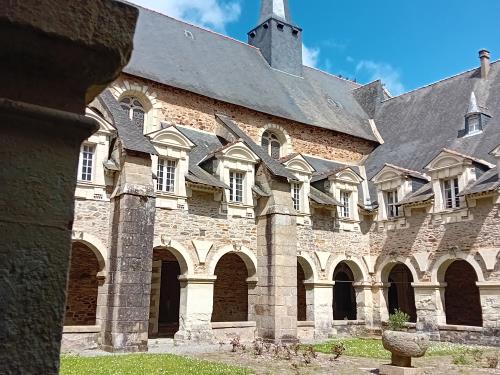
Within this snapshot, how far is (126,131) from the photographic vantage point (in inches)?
504

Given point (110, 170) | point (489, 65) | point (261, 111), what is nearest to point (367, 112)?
point (489, 65)

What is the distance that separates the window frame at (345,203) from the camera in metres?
18.3

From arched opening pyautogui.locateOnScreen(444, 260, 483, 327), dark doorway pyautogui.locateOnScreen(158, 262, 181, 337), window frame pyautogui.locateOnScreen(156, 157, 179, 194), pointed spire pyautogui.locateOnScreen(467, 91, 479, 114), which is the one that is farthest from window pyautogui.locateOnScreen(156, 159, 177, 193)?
pointed spire pyautogui.locateOnScreen(467, 91, 479, 114)

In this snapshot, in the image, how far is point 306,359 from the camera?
34.7 ft

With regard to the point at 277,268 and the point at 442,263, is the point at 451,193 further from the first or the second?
the point at 277,268

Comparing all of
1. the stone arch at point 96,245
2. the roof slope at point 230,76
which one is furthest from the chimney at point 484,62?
the stone arch at point 96,245

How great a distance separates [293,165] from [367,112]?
29.7ft

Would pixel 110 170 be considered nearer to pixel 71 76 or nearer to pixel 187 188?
pixel 187 188

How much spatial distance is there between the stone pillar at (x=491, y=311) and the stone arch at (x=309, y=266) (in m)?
5.08

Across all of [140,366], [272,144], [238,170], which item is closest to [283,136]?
[272,144]

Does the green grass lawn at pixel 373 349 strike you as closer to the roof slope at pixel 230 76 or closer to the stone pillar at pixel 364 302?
the stone pillar at pixel 364 302

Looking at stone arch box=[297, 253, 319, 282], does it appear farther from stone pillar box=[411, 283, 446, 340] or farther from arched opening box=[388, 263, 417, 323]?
arched opening box=[388, 263, 417, 323]

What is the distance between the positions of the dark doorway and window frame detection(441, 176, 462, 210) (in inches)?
368

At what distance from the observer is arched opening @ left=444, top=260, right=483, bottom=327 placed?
18203 mm
